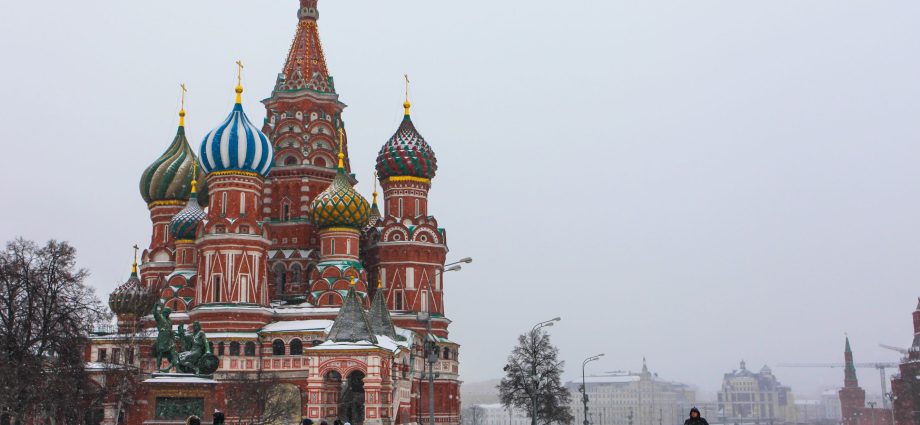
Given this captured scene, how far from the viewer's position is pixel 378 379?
139ft

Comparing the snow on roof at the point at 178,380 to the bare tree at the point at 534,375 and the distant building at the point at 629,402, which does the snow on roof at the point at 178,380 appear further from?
the distant building at the point at 629,402

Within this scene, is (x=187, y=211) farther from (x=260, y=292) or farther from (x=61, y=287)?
(x=61, y=287)

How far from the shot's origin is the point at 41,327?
116ft

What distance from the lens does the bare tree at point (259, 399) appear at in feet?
143

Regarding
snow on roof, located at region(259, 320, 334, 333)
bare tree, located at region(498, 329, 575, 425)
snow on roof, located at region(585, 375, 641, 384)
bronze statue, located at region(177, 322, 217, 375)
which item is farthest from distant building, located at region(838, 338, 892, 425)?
bronze statue, located at region(177, 322, 217, 375)

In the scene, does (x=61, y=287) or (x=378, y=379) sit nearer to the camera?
(x=61, y=287)

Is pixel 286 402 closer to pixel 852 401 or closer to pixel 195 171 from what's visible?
pixel 195 171

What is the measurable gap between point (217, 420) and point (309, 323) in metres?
35.0

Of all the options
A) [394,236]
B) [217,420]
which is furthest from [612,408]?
[217,420]

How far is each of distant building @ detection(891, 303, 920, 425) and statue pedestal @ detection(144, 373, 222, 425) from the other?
62.2 meters

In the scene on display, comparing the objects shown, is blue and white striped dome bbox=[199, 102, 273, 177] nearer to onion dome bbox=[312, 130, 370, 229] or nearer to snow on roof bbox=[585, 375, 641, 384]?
onion dome bbox=[312, 130, 370, 229]

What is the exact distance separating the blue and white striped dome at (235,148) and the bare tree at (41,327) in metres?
15.7

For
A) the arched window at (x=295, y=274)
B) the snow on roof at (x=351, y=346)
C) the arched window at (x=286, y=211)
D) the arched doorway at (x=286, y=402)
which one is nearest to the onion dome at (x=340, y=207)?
the arched window at (x=295, y=274)

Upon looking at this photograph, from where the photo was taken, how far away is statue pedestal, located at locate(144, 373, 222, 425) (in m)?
32.2
